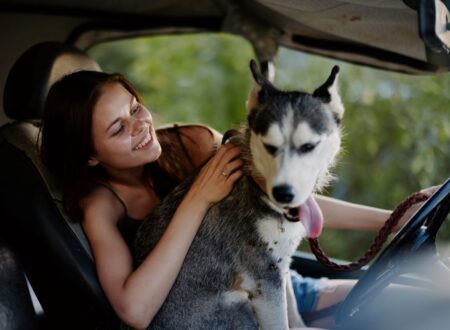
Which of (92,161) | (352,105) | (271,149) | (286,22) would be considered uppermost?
(271,149)

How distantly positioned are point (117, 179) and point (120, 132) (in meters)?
0.26

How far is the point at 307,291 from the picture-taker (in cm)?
249

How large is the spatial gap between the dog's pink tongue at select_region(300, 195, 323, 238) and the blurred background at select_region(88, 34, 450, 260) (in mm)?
2891

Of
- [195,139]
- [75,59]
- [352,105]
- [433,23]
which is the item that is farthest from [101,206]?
[352,105]

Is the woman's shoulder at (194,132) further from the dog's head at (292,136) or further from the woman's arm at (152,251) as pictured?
the dog's head at (292,136)

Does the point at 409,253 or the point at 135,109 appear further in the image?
the point at 135,109

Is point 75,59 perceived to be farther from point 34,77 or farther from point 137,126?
point 137,126

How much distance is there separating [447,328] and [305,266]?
1.26m

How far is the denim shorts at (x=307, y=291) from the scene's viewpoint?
8.04 ft

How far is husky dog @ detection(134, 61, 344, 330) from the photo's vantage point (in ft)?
5.71

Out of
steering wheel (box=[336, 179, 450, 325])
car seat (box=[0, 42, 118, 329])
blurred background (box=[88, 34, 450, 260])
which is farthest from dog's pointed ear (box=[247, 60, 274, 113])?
blurred background (box=[88, 34, 450, 260])

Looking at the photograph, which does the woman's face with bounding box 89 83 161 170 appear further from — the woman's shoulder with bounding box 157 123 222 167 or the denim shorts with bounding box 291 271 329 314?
the denim shorts with bounding box 291 271 329 314

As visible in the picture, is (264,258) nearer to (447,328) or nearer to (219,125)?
(447,328)

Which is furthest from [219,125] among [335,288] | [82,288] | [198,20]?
[82,288]
